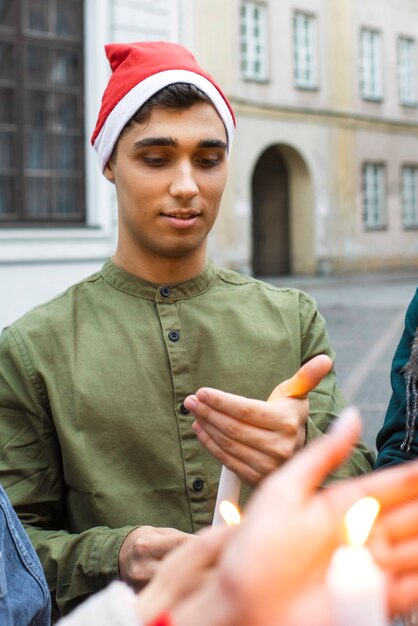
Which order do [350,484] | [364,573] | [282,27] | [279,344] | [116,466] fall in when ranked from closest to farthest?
[364,573] < [350,484] < [116,466] < [279,344] < [282,27]

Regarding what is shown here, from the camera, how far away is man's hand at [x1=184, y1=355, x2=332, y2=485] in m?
1.17

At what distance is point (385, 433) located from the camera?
1.74 metres

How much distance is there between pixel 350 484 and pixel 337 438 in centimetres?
7

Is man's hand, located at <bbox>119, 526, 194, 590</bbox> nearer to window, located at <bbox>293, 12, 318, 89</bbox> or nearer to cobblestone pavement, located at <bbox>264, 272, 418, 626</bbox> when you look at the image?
cobblestone pavement, located at <bbox>264, 272, 418, 626</bbox>

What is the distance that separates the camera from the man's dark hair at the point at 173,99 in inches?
68.0

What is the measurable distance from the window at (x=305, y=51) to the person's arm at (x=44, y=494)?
20407mm

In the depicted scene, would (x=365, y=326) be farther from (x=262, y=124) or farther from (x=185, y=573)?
(x=185, y=573)

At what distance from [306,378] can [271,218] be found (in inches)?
858

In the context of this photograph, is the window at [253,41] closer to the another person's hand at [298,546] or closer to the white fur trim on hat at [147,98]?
the white fur trim on hat at [147,98]

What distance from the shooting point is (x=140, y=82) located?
1764 millimetres

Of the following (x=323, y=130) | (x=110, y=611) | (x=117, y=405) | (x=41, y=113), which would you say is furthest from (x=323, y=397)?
(x=323, y=130)

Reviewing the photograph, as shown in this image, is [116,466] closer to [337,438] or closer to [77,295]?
[77,295]

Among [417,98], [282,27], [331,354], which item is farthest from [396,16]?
[331,354]

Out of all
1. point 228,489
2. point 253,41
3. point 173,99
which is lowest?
point 228,489
